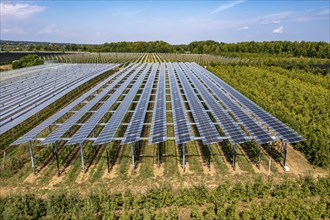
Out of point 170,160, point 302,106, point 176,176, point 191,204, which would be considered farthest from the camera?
point 302,106

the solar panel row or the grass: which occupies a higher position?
the solar panel row

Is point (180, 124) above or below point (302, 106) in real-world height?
above

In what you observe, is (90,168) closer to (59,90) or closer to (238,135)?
(238,135)

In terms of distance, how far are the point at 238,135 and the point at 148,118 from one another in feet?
36.9

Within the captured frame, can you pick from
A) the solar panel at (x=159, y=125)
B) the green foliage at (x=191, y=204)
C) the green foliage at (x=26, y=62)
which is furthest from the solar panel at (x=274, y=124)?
the green foliage at (x=26, y=62)

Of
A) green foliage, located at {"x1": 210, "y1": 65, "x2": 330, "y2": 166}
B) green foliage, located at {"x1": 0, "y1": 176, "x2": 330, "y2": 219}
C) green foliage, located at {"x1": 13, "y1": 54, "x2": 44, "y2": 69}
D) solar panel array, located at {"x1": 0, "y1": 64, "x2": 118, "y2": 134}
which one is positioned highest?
green foliage, located at {"x1": 13, "y1": 54, "x2": 44, "y2": 69}

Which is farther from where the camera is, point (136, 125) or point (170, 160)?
point (136, 125)

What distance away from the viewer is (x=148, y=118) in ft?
83.8

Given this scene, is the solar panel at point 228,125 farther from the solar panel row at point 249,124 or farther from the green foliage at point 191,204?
the green foliage at point 191,204

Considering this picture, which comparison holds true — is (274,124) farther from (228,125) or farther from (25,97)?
(25,97)

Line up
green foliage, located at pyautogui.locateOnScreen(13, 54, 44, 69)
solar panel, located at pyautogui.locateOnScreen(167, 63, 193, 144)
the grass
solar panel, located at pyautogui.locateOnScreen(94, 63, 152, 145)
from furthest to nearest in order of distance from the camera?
green foliage, located at pyautogui.locateOnScreen(13, 54, 44, 69), the grass, solar panel, located at pyautogui.locateOnScreen(167, 63, 193, 144), solar panel, located at pyautogui.locateOnScreen(94, 63, 152, 145)

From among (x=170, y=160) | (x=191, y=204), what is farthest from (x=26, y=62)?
(x=191, y=204)

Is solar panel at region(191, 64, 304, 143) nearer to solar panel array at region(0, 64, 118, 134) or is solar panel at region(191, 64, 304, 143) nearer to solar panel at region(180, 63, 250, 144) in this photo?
solar panel at region(180, 63, 250, 144)

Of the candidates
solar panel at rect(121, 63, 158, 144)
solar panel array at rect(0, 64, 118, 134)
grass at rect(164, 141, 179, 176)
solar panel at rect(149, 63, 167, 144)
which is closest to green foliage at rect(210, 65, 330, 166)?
grass at rect(164, 141, 179, 176)
